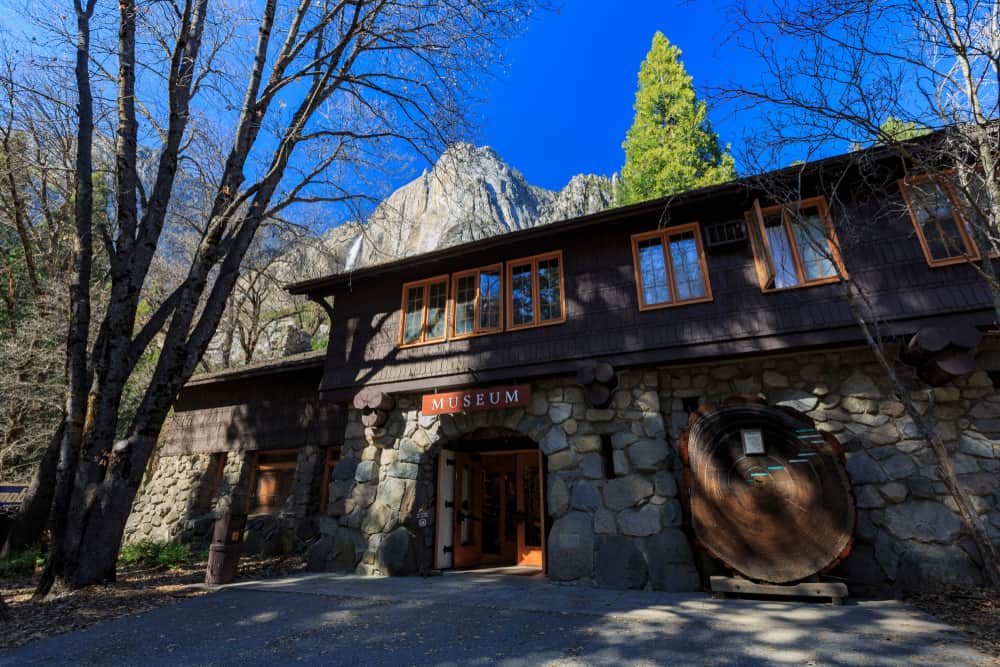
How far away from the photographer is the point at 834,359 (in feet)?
21.9

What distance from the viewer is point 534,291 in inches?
322

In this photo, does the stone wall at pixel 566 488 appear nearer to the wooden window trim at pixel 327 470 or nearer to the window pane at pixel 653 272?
the window pane at pixel 653 272

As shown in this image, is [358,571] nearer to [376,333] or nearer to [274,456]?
[376,333]

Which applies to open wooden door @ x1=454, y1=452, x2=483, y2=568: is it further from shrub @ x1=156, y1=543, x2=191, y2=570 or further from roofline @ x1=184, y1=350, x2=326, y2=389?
shrub @ x1=156, y1=543, x2=191, y2=570

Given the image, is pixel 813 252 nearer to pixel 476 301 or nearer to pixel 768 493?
pixel 768 493

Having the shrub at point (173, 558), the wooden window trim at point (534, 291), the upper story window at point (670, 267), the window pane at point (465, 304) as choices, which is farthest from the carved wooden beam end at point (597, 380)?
the shrub at point (173, 558)

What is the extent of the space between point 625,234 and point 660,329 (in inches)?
70.0

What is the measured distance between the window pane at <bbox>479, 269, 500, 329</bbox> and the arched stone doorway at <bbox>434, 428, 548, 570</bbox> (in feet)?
7.48

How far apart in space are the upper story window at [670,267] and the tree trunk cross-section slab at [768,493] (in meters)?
1.77

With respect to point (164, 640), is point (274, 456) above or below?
above

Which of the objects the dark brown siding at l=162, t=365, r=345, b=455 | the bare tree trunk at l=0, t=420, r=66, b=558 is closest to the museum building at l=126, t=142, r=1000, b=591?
the dark brown siding at l=162, t=365, r=345, b=455

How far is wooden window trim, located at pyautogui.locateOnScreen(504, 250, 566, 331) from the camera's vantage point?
786 cm

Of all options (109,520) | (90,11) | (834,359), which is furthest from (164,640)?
(90,11)

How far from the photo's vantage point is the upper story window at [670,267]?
7188 mm
